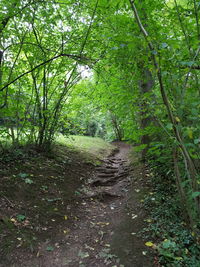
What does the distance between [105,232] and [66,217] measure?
3.11 ft

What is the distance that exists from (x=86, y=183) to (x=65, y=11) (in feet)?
17.6

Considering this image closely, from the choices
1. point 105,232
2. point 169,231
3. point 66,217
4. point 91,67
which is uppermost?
point 91,67

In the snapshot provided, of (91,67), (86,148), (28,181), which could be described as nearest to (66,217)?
(28,181)

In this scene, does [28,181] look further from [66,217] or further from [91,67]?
[91,67]

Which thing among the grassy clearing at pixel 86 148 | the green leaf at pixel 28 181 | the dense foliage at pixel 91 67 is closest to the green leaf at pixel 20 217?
the green leaf at pixel 28 181

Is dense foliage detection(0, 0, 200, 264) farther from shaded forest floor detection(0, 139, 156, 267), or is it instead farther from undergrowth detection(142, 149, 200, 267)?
shaded forest floor detection(0, 139, 156, 267)

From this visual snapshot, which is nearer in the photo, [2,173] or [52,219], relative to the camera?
[52,219]

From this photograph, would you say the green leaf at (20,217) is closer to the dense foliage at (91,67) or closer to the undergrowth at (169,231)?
the undergrowth at (169,231)

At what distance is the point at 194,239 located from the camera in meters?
2.88

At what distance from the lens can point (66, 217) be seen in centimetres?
408

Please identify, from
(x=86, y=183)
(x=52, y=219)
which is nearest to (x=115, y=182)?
(x=86, y=183)

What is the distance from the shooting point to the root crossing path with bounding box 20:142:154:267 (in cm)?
283

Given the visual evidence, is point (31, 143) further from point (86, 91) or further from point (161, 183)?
point (161, 183)

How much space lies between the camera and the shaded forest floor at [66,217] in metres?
2.86
